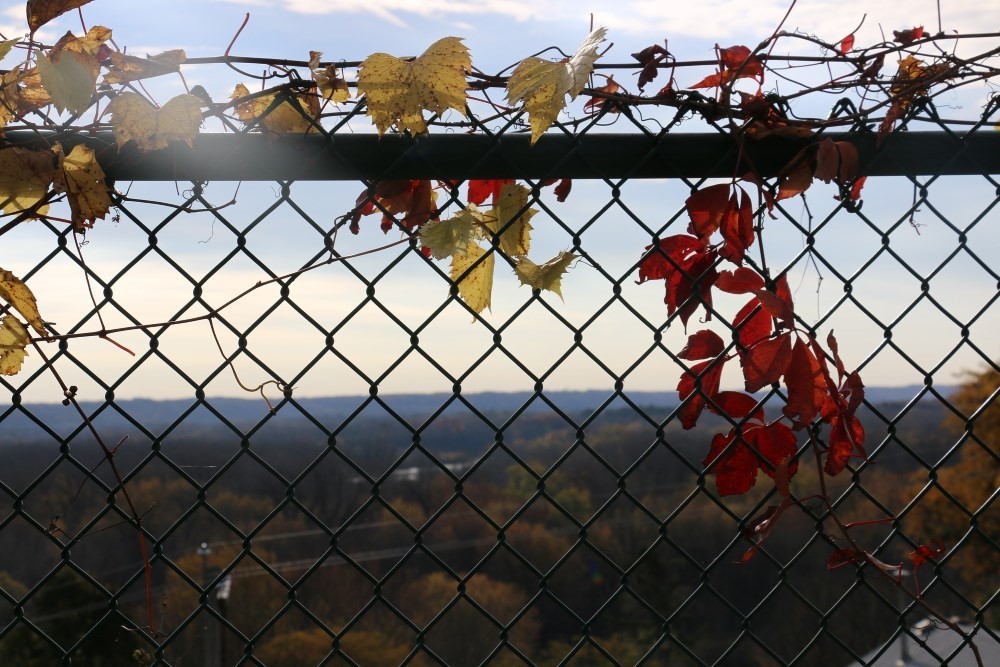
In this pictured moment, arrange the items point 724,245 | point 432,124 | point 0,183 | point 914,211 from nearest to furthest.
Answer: point 0,183 → point 432,124 → point 724,245 → point 914,211

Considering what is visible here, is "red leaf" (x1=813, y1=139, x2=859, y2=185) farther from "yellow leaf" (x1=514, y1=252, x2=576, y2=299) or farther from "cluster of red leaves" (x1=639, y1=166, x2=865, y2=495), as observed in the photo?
"yellow leaf" (x1=514, y1=252, x2=576, y2=299)

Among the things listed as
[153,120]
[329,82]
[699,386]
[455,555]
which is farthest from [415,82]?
[455,555]

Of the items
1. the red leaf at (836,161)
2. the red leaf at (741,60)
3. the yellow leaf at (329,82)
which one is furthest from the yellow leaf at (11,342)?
the red leaf at (836,161)

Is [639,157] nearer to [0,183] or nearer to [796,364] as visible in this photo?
[796,364]

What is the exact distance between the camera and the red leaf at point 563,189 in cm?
150

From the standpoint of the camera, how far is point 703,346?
1.53m

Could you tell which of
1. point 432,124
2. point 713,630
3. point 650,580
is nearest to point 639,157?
point 432,124

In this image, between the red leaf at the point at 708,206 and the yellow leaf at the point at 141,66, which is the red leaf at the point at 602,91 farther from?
the yellow leaf at the point at 141,66

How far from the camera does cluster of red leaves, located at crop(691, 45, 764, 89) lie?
147cm

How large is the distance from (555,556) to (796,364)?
50.3 m

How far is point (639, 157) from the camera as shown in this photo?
1489 mm

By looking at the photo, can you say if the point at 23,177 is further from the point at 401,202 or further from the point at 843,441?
the point at 843,441

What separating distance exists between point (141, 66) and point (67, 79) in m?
0.10

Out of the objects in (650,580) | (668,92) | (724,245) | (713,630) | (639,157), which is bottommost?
(713,630)
